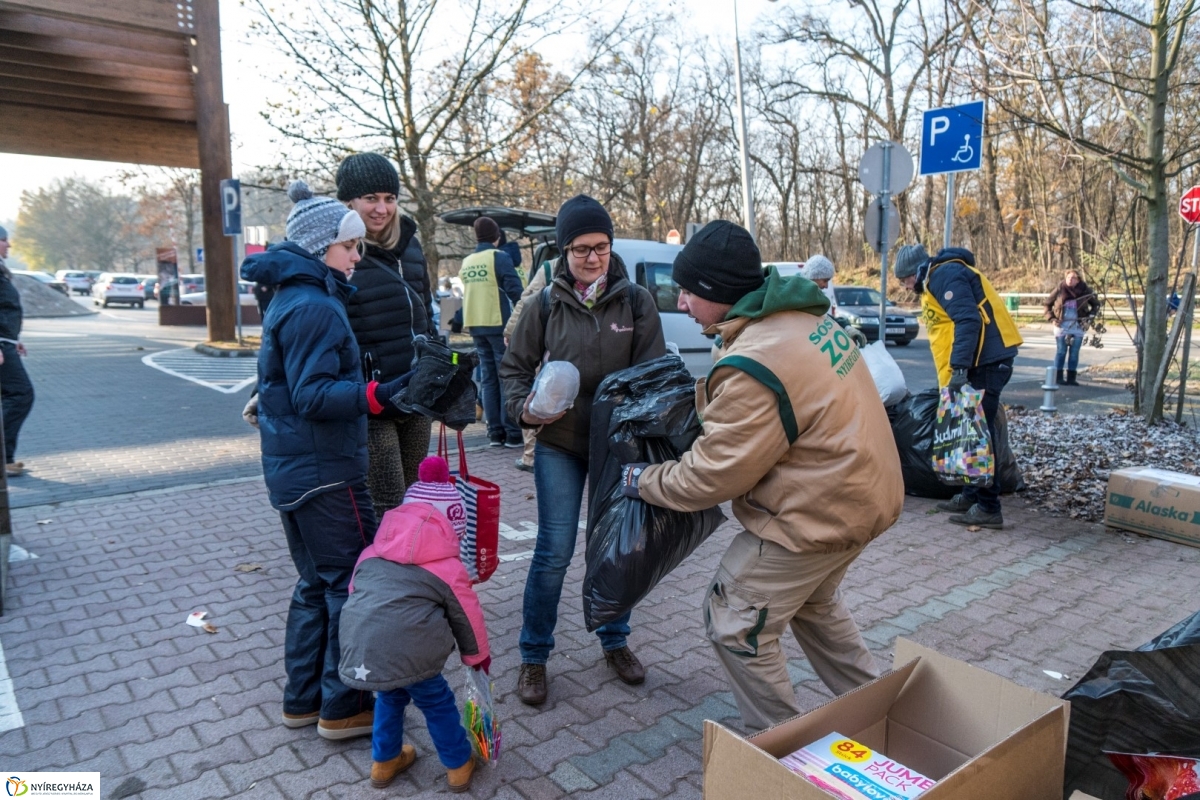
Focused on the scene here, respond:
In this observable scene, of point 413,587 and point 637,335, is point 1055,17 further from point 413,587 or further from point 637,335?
point 413,587

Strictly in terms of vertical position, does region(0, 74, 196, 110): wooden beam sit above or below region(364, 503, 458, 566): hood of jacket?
above

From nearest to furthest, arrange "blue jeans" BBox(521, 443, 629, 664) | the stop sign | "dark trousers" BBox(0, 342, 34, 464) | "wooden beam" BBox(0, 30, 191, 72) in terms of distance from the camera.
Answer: "blue jeans" BBox(521, 443, 629, 664), "dark trousers" BBox(0, 342, 34, 464), the stop sign, "wooden beam" BBox(0, 30, 191, 72)

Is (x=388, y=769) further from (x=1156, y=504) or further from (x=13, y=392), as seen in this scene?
(x=13, y=392)

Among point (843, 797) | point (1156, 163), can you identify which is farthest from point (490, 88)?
point (843, 797)

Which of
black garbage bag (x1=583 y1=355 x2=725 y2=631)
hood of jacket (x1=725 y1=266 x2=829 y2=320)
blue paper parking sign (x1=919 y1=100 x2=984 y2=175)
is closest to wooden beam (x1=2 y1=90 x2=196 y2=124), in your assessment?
blue paper parking sign (x1=919 y1=100 x2=984 y2=175)

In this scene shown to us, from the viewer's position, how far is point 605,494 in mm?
2893

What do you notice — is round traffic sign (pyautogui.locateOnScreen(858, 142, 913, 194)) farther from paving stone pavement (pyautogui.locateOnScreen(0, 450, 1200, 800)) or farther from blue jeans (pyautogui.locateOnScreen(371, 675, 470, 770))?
blue jeans (pyautogui.locateOnScreen(371, 675, 470, 770))

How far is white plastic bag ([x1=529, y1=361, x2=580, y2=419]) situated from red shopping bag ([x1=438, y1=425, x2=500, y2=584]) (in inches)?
11.8

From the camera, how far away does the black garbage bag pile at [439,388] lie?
2682 millimetres

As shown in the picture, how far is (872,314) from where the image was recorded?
20031mm

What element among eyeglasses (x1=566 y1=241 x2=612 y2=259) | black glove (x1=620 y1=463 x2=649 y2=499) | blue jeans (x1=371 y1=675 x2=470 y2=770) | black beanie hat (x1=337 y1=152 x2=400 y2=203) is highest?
black beanie hat (x1=337 y1=152 x2=400 y2=203)

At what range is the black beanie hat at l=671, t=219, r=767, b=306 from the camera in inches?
97.6

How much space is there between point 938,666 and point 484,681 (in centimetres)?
137

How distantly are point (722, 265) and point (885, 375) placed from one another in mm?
A: 4390
